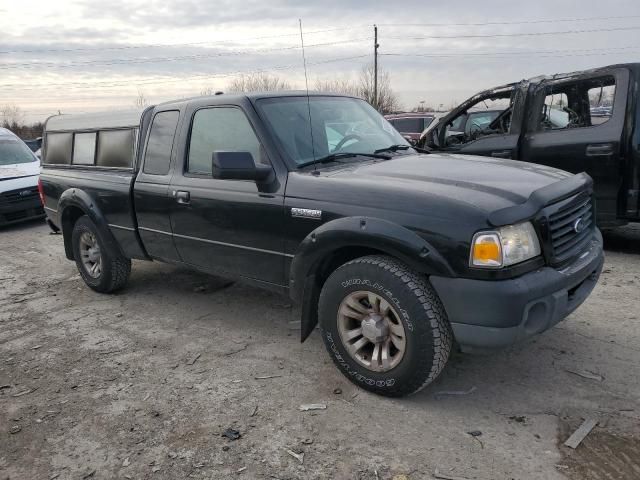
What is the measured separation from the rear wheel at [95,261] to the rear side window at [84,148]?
1.95 ft

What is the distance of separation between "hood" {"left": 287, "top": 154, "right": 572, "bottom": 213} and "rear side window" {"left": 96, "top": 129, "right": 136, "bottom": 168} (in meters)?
2.10

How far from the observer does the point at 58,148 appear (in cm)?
589

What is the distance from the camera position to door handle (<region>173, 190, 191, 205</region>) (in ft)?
13.5

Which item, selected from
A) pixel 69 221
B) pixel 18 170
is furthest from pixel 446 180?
pixel 18 170

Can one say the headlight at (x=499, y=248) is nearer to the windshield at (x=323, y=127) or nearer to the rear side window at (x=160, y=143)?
the windshield at (x=323, y=127)

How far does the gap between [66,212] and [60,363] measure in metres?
2.16

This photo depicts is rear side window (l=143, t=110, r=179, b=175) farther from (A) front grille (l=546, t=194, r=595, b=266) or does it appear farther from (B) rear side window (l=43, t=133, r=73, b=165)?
(A) front grille (l=546, t=194, r=595, b=266)

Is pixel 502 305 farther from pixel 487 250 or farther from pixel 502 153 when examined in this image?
pixel 502 153

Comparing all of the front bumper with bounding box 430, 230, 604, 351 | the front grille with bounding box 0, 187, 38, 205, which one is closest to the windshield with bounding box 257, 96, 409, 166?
the front bumper with bounding box 430, 230, 604, 351

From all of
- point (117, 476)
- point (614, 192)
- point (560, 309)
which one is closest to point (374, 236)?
point (560, 309)

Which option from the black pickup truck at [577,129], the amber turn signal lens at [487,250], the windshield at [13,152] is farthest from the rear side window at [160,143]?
the windshield at [13,152]

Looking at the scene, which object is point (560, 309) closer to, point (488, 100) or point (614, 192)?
point (614, 192)

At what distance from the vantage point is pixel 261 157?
3.66m

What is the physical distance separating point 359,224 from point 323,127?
46.6 inches
